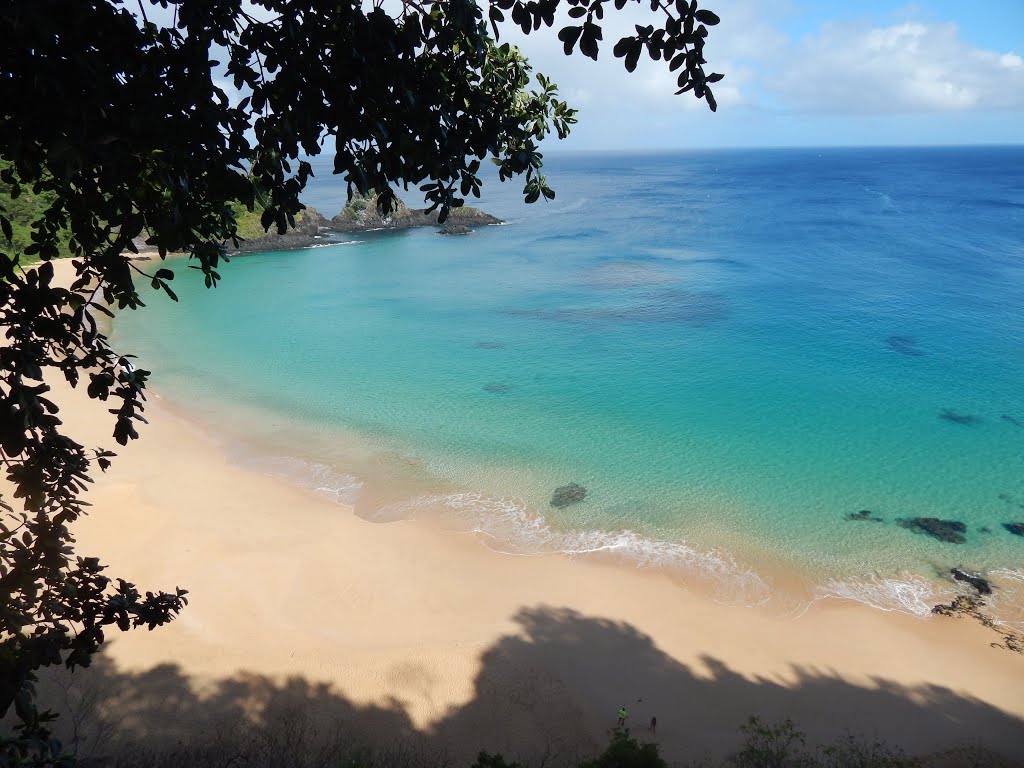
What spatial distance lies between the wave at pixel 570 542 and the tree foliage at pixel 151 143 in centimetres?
1108

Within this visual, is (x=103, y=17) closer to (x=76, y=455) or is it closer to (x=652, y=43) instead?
(x=76, y=455)

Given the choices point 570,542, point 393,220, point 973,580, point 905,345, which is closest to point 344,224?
point 393,220

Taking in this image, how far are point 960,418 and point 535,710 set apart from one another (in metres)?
18.6

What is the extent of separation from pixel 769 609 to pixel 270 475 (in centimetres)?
1270

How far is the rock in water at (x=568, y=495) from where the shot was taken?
1634 cm

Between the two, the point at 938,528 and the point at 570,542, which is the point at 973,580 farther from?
the point at 570,542

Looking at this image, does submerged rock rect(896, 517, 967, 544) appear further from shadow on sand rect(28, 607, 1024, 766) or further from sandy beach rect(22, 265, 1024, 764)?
shadow on sand rect(28, 607, 1024, 766)

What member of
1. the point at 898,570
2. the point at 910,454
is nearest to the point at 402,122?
the point at 898,570

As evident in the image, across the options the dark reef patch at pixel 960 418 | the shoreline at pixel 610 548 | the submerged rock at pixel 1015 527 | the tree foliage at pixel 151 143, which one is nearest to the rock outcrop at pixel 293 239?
the shoreline at pixel 610 548

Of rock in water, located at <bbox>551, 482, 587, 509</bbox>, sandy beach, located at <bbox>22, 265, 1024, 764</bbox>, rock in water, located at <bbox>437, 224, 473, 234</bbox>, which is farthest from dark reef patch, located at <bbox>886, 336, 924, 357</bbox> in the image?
rock in water, located at <bbox>437, 224, 473, 234</bbox>

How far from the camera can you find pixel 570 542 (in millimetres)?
14727

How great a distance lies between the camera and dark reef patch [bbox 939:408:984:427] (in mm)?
20797

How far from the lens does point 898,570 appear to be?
1393 cm

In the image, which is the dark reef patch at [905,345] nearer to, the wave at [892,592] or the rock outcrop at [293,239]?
the wave at [892,592]
